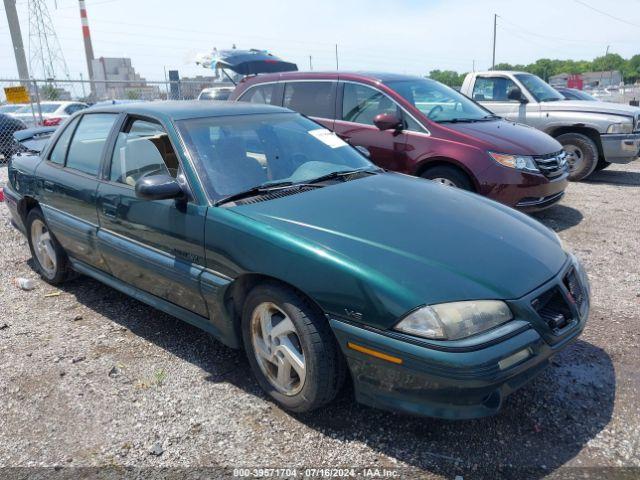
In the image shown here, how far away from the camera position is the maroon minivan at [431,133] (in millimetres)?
5652

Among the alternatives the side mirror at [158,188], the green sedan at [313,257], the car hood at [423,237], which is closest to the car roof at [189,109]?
the green sedan at [313,257]

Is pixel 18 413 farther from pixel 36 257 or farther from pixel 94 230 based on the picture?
pixel 36 257

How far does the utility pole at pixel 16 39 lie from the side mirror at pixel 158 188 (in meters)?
27.1

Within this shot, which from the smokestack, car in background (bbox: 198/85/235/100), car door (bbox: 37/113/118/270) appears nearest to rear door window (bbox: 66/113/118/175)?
car door (bbox: 37/113/118/270)

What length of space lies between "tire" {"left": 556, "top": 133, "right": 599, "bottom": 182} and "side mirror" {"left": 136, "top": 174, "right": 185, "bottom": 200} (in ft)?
24.6

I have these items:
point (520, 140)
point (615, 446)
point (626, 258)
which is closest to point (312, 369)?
point (615, 446)

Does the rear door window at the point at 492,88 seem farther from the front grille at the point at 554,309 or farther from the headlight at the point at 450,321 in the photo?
the headlight at the point at 450,321

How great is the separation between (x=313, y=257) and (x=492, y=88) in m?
8.16

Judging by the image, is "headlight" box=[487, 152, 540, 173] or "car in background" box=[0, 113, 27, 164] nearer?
"headlight" box=[487, 152, 540, 173]

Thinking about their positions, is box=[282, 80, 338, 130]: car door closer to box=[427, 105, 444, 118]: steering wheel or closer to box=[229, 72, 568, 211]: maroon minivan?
box=[229, 72, 568, 211]: maroon minivan

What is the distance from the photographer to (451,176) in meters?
5.86

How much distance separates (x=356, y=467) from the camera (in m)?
2.41

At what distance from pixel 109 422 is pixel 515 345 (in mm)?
2066

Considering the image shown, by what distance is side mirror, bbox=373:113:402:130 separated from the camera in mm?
6020
